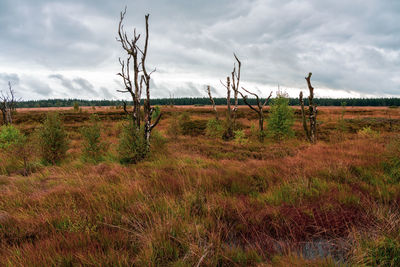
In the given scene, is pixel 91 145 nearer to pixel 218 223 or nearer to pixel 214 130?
pixel 218 223

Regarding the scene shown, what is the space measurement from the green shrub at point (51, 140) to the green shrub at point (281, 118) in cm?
1456

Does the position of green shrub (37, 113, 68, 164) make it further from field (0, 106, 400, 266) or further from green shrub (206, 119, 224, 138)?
green shrub (206, 119, 224, 138)

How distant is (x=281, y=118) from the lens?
16.1 m

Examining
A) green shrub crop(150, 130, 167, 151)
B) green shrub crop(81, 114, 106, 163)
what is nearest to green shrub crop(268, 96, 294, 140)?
green shrub crop(150, 130, 167, 151)

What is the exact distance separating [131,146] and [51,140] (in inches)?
157

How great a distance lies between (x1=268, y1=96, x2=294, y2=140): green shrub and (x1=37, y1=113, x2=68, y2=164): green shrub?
14562mm

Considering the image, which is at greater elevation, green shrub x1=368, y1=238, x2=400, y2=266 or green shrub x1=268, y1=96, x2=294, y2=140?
green shrub x1=268, y1=96, x2=294, y2=140

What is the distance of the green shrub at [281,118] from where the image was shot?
15.9m

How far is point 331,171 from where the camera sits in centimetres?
486

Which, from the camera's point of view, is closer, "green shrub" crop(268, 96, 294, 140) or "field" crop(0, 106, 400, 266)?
"field" crop(0, 106, 400, 266)

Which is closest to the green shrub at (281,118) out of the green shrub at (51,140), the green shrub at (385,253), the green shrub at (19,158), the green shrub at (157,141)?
the green shrub at (157,141)

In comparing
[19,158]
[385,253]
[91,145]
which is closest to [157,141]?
[91,145]

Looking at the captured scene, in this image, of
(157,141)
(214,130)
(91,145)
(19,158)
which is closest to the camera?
(19,158)

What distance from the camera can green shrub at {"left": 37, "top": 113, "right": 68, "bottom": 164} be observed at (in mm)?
9016
